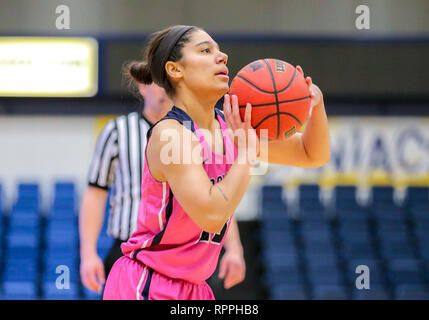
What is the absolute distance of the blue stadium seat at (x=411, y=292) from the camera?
745 cm

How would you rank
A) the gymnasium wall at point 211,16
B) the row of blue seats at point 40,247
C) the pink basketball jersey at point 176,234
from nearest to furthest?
the pink basketball jersey at point 176,234 → the row of blue seats at point 40,247 → the gymnasium wall at point 211,16

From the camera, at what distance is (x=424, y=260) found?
27.3ft

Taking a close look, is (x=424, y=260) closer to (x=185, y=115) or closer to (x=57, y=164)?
(x=57, y=164)

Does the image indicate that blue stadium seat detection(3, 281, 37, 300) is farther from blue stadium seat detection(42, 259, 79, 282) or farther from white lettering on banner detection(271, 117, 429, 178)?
white lettering on banner detection(271, 117, 429, 178)

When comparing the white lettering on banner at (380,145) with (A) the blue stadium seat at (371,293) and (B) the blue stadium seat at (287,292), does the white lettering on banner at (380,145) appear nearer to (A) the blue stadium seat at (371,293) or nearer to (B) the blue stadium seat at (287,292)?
(A) the blue stadium seat at (371,293)

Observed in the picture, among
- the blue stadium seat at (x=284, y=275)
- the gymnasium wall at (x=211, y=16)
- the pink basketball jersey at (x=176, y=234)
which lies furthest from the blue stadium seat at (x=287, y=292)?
the pink basketball jersey at (x=176, y=234)

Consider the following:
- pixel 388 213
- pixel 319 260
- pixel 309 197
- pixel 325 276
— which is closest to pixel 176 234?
pixel 325 276

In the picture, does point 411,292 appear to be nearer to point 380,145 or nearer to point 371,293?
point 371,293

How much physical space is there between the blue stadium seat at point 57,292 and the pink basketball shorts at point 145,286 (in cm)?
481
